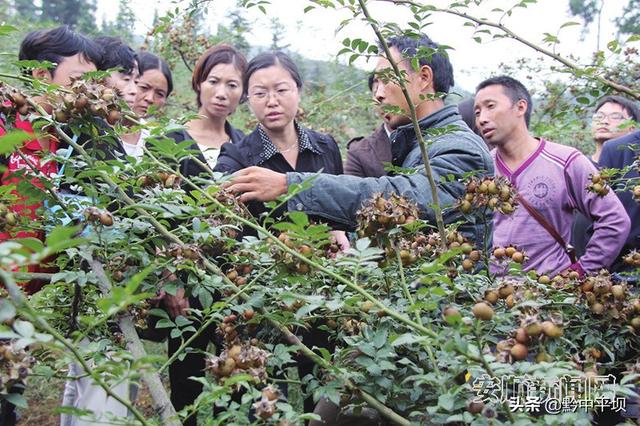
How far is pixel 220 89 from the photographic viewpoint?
146 inches

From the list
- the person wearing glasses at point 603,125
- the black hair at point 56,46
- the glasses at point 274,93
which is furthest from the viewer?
the person wearing glasses at point 603,125

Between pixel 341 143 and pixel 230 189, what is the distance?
617 centimetres

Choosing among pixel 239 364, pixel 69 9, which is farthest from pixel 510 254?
pixel 69 9

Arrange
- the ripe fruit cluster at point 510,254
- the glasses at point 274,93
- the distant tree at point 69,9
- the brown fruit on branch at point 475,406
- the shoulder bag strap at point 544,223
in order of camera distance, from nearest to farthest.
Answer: the brown fruit on branch at point 475,406 → the ripe fruit cluster at point 510,254 → the shoulder bag strap at point 544,223 → the glasses at point 274,93 → the distant tree at point 69,9

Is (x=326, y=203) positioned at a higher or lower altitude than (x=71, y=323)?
higher

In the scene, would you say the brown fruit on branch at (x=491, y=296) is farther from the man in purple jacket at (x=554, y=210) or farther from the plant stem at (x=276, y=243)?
the man in purple jacket at (x=554, y=210)

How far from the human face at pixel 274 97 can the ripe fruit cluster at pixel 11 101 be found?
67.8 inches

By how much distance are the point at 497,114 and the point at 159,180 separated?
A: 2168mm

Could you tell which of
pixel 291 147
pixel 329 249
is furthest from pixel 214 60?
pixel 329 249

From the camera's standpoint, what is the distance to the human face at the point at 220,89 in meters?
3.71

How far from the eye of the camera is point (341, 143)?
7.87 metres

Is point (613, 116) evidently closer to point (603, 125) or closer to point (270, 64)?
point (603, 125)

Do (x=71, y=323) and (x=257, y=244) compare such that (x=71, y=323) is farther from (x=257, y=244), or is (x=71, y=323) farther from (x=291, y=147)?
(x=291, y=147)

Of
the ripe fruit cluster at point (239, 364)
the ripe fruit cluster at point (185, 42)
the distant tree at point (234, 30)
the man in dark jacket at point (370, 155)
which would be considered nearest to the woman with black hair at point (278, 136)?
the man in dark jacket at point (370, 155)
